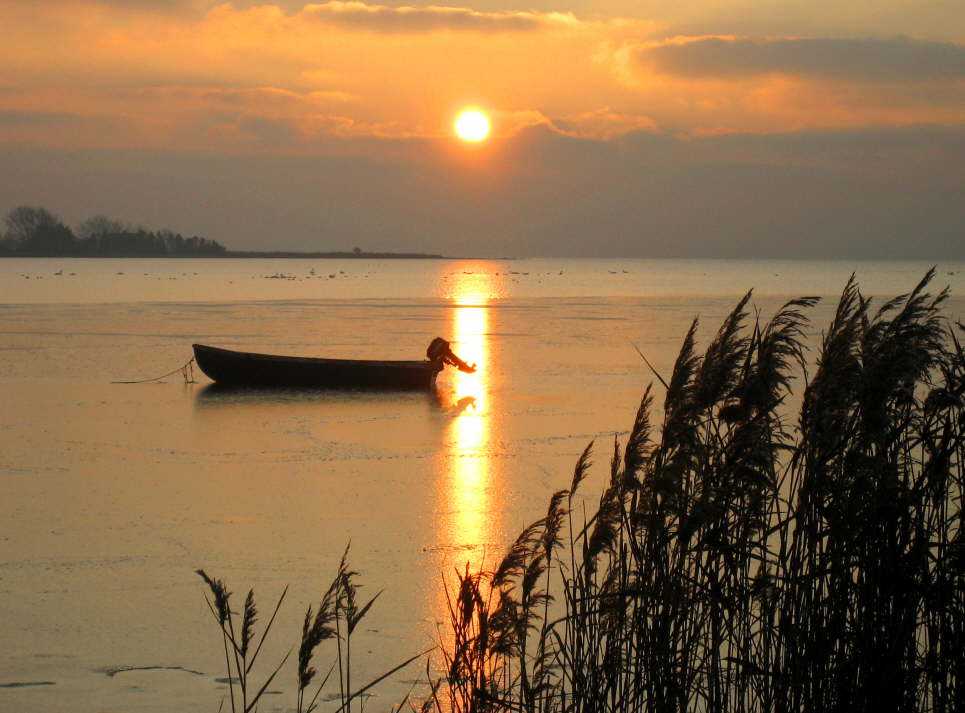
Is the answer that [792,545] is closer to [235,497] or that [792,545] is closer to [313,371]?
[235,497]

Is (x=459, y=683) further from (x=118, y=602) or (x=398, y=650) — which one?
(x=118, y=602)

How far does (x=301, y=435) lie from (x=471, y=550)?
5.92 metres

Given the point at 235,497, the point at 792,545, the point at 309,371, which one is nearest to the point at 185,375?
the point at 309,371

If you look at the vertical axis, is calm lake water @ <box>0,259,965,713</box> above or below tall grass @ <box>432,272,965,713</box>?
below

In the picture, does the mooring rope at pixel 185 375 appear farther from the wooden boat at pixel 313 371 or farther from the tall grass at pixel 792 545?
the tall grass at pixel 792 545

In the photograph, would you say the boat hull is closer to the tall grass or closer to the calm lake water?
the calm lake water

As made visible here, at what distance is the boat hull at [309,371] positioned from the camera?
17.5 metres

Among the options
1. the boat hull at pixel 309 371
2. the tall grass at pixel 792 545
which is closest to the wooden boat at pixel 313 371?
the boat hull at pixel 309 371

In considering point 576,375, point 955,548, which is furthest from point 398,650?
point 576,375

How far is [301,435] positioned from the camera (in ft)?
44.0

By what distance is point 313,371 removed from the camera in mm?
17562

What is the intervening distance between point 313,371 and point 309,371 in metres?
0.06

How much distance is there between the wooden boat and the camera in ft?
57.6

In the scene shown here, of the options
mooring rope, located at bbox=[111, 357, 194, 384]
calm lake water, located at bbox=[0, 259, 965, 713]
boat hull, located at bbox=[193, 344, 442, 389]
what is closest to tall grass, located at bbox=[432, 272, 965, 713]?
calm lake water, located at bbox=[0, 259, 965, 713]
